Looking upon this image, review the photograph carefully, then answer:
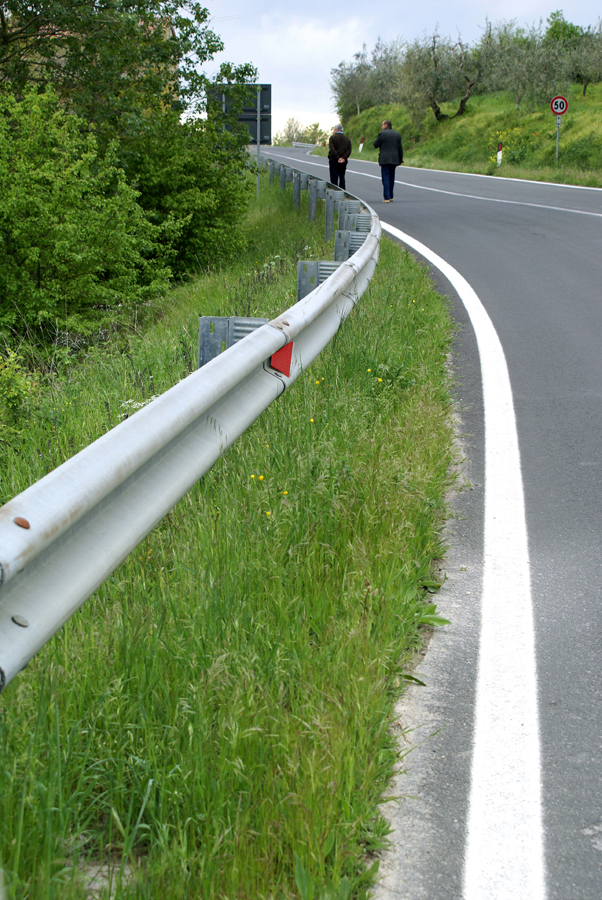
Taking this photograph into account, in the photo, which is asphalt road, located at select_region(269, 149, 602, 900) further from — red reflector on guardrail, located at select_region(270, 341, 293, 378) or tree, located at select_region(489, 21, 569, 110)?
tree, located at select_region(489, 21, 569, 110)

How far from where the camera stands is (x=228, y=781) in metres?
2.11

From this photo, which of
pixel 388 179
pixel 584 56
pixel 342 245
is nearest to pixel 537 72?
pixel 584 56

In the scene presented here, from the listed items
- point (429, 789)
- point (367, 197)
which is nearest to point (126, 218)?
point (429, 789)

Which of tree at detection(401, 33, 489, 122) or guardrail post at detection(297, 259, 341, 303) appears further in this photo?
tree at detection(401, 33, 489, 122)

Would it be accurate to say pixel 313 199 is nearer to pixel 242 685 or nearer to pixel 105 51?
pixel 105 51

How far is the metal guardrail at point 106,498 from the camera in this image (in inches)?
64.6

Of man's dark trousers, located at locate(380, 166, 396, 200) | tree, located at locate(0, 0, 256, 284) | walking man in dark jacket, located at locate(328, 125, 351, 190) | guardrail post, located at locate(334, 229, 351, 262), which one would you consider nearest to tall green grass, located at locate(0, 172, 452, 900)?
guardrail post, located at locate(334, 229, 351, 262)

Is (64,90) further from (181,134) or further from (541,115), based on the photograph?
(541,115)

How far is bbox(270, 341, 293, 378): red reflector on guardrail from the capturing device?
3.86 meters

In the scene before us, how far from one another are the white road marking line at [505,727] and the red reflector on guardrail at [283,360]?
1.24 meters

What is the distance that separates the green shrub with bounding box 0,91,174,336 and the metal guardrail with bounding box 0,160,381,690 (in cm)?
698

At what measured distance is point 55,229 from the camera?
31.6 ft

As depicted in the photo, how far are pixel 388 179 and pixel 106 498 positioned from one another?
69.3 feet

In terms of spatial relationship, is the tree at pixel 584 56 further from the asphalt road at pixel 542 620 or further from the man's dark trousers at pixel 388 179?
the asphalt road at pixel 542 620
